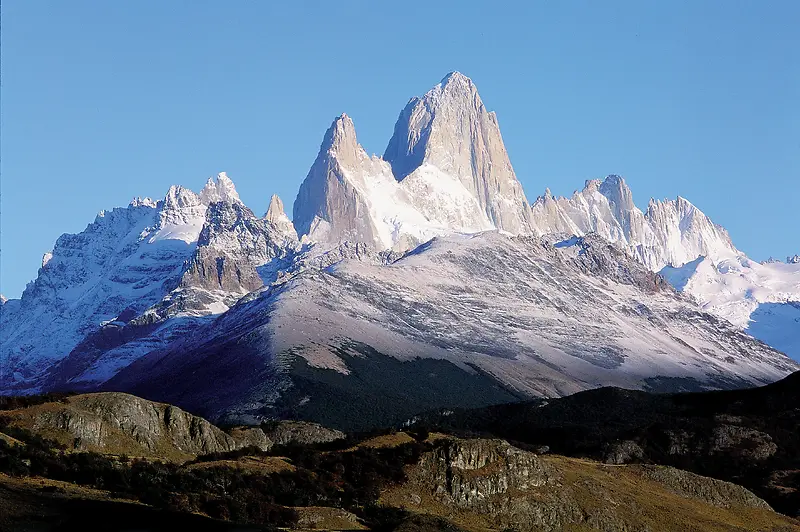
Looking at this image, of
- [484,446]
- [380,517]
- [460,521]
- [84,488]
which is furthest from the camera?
[484,446]

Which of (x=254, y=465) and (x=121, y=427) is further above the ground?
(x=121, y=427)

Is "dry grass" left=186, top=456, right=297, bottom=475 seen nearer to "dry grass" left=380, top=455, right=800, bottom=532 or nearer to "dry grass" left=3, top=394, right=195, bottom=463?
"dry grass" left=3, top=394, right=195, bottom=463

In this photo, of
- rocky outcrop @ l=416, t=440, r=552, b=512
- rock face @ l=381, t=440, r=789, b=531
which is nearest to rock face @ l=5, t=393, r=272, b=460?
rock face @ l=381, t=440, r=789, b=531

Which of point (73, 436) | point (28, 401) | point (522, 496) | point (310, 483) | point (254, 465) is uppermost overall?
point (28, 401)

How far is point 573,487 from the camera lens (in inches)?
5310

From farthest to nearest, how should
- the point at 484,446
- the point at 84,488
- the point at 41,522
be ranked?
the point at 484,446, the point at 84,488, the point at 41,522

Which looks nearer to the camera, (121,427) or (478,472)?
(478,472)

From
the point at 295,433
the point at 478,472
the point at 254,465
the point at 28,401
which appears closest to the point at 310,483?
the point at 254,465

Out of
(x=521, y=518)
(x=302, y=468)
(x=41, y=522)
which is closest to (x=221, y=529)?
(x=41, y=522)

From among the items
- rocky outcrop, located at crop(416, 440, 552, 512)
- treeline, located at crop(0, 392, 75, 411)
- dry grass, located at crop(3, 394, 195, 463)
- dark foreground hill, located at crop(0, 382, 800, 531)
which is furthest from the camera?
treeline, located at crop(0, 392, 75, 411)

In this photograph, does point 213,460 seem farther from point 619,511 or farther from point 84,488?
point 619,511

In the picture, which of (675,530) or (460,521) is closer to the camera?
(460,521)

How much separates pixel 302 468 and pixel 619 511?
31517mm

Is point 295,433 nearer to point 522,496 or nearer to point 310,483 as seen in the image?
point 522,496
